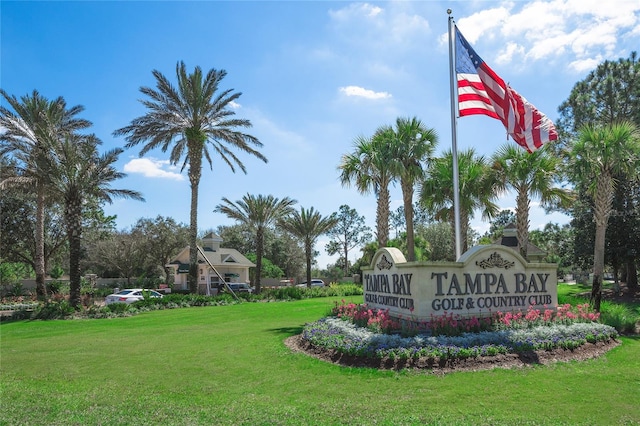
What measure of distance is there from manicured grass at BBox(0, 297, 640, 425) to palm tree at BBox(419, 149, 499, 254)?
1017 centimetres

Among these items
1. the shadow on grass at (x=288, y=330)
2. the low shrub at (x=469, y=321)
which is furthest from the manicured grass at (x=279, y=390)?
the shadow on grass at (x=288, y=330)

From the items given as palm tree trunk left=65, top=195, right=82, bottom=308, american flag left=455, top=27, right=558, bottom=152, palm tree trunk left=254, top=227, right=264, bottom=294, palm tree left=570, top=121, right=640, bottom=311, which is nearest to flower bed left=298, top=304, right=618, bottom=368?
american flag left=455, top=27, right=558, bottom=152

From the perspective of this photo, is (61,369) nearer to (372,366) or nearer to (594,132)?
(372,366)

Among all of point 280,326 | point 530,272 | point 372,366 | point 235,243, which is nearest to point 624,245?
point 530,272

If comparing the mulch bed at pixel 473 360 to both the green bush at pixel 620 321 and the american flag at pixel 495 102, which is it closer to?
the green bush at pixel 620 321

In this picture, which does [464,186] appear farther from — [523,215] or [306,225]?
[306,225]

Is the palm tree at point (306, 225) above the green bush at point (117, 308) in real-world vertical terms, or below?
above

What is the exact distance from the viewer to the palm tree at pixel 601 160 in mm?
15984

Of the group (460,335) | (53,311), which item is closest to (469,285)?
(460,335)

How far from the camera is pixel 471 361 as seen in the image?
348 inches

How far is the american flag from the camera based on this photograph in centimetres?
1248

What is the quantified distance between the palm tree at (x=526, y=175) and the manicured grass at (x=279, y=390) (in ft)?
24.5

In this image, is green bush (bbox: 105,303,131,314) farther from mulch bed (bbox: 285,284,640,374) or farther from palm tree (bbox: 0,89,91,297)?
mulch bed (bbox: 285,284,640,374)

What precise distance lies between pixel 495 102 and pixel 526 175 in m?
6.57
